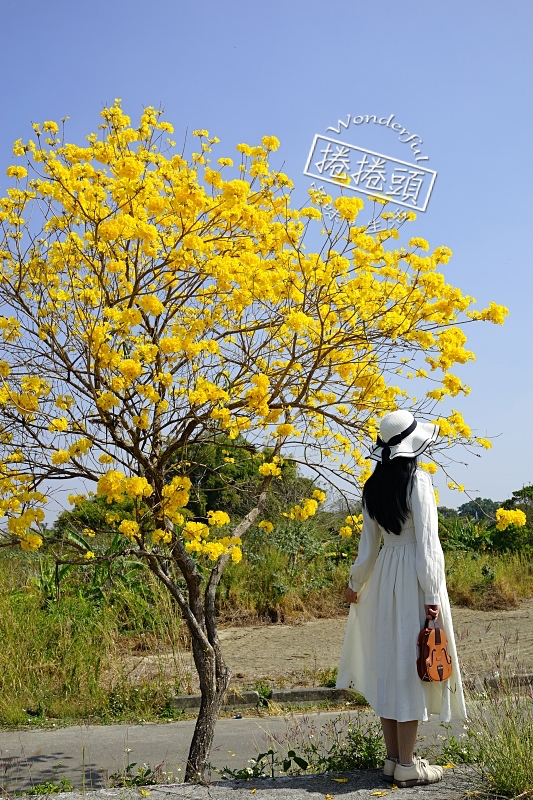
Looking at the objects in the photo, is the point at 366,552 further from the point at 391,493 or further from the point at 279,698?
the point at 279,698

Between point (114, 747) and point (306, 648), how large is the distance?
3925 millimetres

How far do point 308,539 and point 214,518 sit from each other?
8.87 metres

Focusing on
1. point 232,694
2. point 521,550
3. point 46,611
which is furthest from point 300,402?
point 521,550

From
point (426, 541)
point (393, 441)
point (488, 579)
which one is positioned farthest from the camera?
point (488, 579)

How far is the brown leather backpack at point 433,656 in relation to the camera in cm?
377

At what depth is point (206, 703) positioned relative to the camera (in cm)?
459

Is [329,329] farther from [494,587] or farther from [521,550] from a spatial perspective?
[521,550]

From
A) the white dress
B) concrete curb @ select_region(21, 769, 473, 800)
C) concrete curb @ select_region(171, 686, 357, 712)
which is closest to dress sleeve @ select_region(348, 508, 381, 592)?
the white dress

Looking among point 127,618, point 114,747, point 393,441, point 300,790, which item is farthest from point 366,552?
point 127,618

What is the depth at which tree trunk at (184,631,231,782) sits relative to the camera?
14.8 feet

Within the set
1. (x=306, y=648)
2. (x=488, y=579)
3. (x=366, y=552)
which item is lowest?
(x=306, y=648)

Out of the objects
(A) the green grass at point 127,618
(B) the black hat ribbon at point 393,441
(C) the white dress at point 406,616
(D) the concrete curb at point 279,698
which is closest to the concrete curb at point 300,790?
(C) the white dress at point 406,616

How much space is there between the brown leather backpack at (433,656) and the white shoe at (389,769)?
0.54m

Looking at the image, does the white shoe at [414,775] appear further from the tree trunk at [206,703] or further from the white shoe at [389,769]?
the tree trunk at [206,703]
